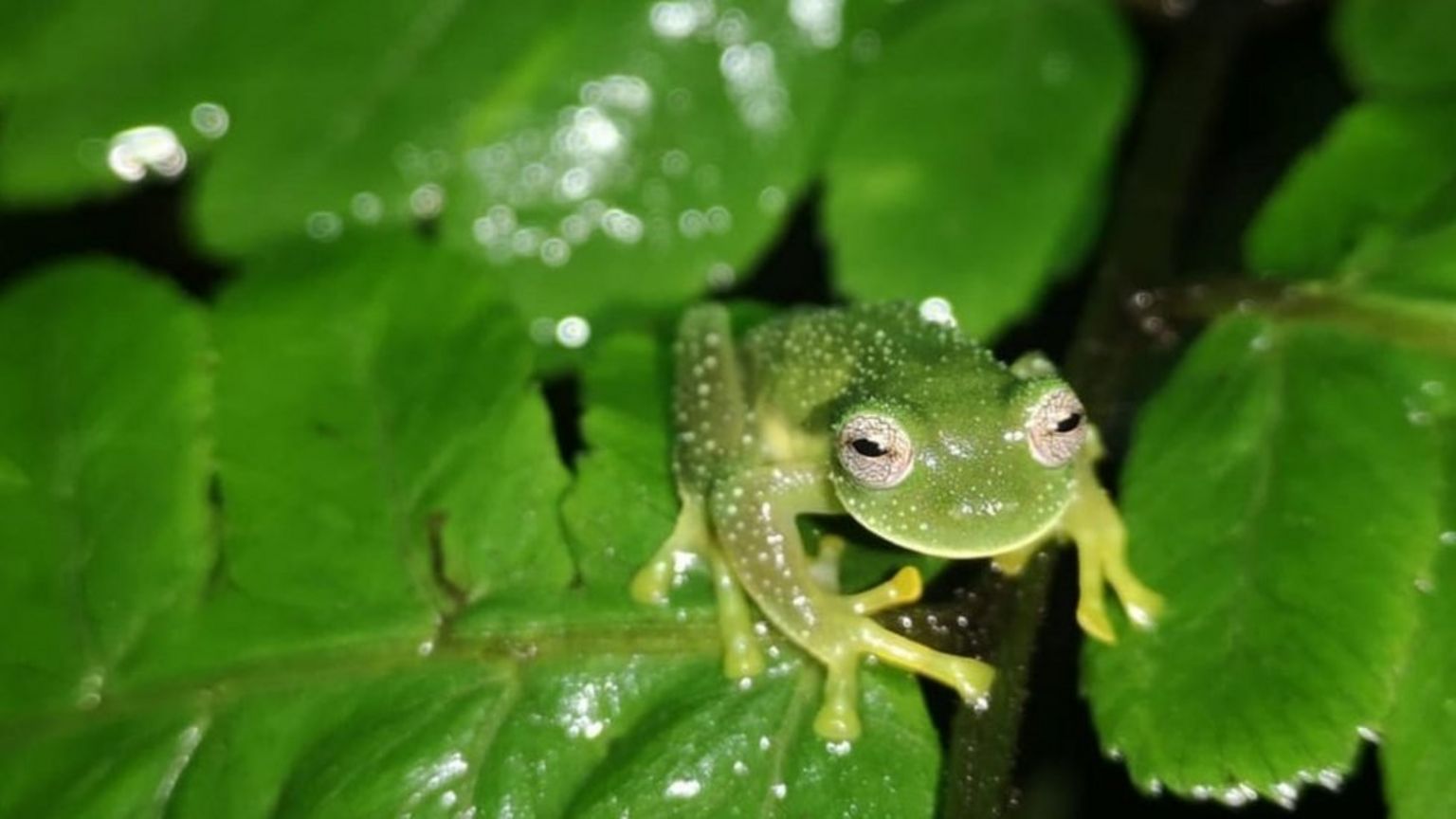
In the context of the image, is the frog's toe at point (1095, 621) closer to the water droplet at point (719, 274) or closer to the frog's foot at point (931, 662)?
the frog's foot at point (931, 662)

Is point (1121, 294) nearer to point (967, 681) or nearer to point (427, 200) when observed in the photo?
point (967, 681)

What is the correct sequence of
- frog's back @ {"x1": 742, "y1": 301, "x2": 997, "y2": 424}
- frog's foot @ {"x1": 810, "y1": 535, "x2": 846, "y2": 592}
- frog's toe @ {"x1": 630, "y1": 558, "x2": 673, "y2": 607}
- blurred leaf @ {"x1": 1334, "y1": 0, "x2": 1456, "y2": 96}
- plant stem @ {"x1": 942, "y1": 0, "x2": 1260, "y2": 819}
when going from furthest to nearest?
blurred leaf @ {"x1": 1334, "y1": 0, "x2": 1456, "y2": 96} → frog's back @ {"x1": 742, "y1": 301, "x2": 997, "y2": 424} → frog's foot @ {"x1": 810, "y1": 535, "x2": 846, "y2": 592} → frog's toe @ {"x1": 630, "y1": 558, "x2": 673, "y2": 607} → plant stem @ {"x1": 942, "y1": 0, "x2": 1260, "y2": 819}

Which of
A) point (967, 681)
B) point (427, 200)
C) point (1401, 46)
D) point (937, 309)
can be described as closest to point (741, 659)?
point (967, 681)

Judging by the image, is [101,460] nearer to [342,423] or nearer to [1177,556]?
[342,423]

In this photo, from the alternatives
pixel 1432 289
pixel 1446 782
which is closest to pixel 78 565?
pixel 1446 782

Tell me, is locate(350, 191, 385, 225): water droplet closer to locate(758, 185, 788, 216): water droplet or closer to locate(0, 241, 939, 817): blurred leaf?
locate(0, 241, 939, 817): blurred leaf

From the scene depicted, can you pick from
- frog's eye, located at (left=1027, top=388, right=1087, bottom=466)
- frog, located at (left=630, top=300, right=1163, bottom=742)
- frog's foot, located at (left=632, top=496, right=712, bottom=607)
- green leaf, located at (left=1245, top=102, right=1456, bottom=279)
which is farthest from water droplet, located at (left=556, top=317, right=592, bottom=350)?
green leaf, located at (left=1245, top=102, right=1456, bottom=279)
